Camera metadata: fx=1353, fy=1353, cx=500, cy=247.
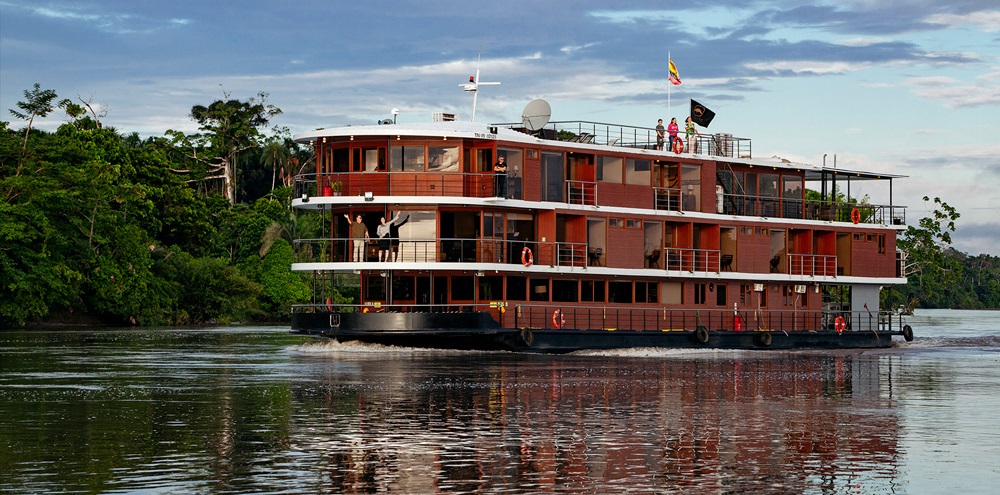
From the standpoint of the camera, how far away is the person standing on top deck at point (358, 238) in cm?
4116

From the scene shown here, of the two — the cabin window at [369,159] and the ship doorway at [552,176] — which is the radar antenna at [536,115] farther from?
the cabin window at [369,159]

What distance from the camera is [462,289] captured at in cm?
4200

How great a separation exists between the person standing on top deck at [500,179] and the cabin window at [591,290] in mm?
4520

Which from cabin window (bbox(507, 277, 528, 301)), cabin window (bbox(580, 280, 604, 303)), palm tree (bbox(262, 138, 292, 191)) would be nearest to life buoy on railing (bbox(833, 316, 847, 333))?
cabin window (bbox(580, 280, 604, 303))

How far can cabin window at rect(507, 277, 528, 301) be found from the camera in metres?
42.2

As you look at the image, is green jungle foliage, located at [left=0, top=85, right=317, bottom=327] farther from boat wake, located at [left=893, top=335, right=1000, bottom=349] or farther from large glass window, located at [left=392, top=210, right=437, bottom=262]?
boat wake, located at [left=893, top=335, right=1000, bottom=349]

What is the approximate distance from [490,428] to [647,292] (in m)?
27.2

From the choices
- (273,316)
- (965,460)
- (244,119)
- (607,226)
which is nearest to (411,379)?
(965,460)

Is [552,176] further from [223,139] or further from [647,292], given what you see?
[223,139]

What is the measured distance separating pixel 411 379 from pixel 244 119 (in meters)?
82.2

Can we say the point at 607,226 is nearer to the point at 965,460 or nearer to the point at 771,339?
the point at 771,339

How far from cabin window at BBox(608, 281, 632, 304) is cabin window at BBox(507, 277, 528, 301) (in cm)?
357

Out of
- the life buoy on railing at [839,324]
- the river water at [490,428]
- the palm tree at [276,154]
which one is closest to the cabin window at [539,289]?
the river water at [490,428]

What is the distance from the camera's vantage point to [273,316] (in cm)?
8800
